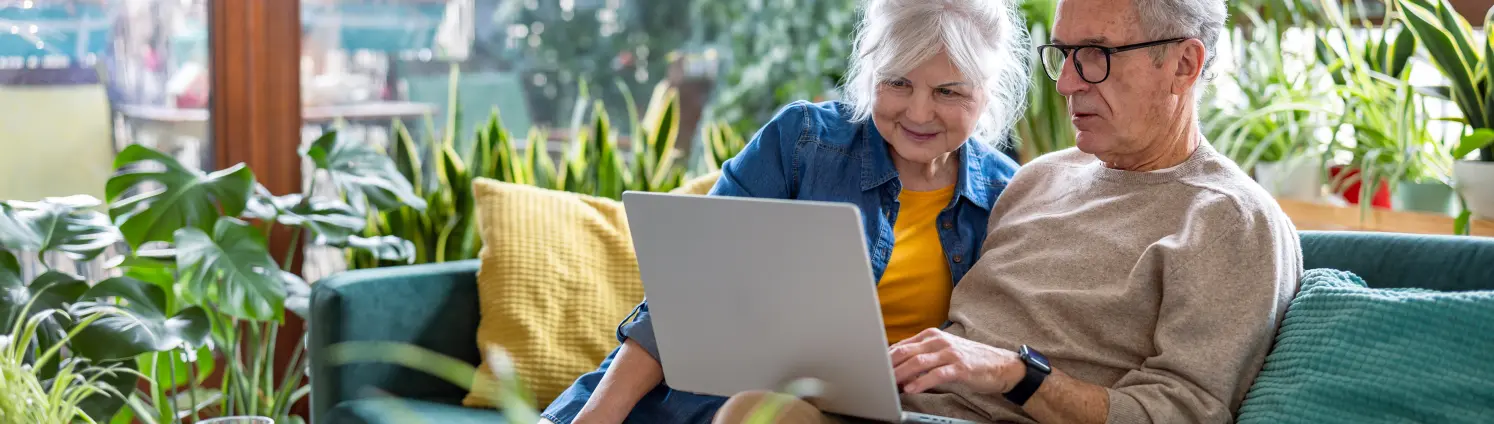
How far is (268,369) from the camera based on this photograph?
2775 mm

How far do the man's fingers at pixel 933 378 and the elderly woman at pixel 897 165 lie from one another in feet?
1.20

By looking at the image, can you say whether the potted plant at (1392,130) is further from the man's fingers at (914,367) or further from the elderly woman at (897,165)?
the man's fingers at (914,367)

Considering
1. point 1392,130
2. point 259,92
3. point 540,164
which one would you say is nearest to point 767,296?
point 1392,130

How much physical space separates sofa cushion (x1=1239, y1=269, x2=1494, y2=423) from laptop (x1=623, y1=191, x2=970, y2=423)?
1.52 feet

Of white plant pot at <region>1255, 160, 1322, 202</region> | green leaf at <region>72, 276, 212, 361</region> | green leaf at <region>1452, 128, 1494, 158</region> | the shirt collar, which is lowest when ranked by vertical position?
green leaf at <region>72, 276, 212, 361</region>

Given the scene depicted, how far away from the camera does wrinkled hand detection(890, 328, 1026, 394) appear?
1438 mm

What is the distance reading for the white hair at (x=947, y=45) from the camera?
1.76 m

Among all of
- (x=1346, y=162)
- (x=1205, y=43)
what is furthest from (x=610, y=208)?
(x=1346, y=162)

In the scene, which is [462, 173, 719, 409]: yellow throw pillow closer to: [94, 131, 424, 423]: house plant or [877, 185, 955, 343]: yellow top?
[94, 131, 424, 423]: house plant

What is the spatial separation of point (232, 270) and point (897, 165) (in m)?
1.28

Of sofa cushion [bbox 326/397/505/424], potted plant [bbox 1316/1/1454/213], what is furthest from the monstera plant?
potted plant [bbox 1316/1/1454/213]

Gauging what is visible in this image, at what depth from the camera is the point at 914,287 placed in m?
1.84

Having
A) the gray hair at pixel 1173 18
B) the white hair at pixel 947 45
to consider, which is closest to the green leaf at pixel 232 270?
the white hair at pixel 947 45

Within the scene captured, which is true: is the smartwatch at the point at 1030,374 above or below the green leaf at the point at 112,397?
above
